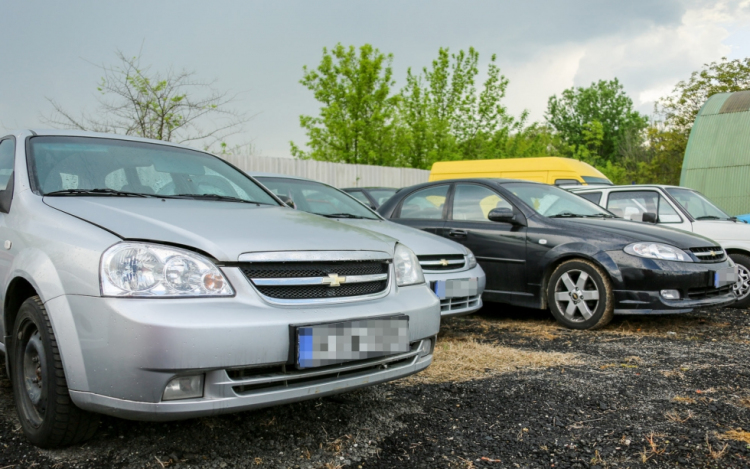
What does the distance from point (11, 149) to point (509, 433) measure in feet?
10.4

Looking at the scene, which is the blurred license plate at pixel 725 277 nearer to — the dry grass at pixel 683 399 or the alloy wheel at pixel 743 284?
the alloy wheel at pixel 743 284

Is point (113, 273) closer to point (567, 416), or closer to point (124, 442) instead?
point (124, 442)

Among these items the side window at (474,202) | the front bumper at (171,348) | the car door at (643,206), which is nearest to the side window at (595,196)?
the car door at (643,206)

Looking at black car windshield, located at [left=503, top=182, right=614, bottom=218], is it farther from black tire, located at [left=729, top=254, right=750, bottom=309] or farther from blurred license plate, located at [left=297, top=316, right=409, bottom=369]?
blurred license plate, located at [left=297, top=316, right=409, bottom=369]

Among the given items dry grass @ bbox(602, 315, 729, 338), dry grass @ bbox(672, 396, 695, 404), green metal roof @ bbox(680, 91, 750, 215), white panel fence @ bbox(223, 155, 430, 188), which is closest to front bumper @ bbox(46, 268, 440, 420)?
dry grass @ bbox(672, 396, 695, 404)

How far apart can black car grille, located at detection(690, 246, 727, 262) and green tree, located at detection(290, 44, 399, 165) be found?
58.4ft

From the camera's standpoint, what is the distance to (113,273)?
2.24 metres

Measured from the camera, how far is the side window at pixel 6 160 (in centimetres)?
324

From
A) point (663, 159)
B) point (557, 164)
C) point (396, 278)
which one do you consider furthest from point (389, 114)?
point (396, 278)

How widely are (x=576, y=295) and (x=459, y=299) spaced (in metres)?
1.34

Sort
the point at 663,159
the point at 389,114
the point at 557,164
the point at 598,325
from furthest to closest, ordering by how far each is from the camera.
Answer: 1. the point at 663,159
2. the point at 389,114
3. the point at 557,164
4. the point at 598,325

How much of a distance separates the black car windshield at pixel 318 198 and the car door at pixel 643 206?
3.69 meters

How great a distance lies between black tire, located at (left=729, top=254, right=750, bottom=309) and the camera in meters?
6.88

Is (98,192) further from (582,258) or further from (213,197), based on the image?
(582,258)
